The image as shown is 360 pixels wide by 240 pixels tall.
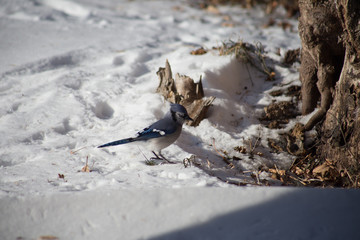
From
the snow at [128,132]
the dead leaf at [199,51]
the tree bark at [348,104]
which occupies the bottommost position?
the snow at [128,132]

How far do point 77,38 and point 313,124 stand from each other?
386 cm

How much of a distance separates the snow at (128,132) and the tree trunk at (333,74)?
1.63ft

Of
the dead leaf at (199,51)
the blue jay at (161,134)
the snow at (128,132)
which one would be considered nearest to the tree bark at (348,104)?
the snow at (128,132)

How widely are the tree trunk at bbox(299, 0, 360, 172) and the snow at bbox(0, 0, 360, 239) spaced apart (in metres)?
0.50

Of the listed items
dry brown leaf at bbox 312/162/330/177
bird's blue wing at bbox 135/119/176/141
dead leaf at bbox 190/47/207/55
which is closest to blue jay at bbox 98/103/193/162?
bird's blue wing at bbox 135/119/176/141

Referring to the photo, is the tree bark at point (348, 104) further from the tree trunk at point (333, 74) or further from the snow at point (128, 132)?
the snow at point (128, 132)

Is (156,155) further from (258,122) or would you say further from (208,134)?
(258,122)

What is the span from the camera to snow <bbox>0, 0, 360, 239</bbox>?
204cm

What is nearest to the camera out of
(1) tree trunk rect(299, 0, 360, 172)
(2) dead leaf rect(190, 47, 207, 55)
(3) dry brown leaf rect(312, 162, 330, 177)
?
(1) tree trunk rect(299, 0, 360, 172)

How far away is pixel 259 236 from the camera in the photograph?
1934 mm

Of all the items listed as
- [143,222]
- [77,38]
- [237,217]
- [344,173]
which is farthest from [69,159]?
[77,38]

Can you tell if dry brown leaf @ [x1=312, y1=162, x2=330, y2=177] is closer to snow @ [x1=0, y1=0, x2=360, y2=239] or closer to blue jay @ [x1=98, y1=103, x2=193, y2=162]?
snow @ [x1=0, y1=0, x2=360, y2=239]

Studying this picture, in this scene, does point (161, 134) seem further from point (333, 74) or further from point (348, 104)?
point (333, 74)

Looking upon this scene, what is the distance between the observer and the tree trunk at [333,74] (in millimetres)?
2908
